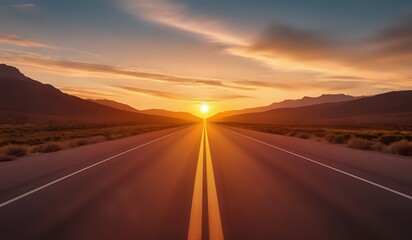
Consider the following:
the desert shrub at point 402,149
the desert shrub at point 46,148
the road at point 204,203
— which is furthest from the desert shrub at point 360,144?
the desert shrub at point 46,148

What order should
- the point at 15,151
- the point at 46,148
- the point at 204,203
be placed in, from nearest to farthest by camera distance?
the point at 204,203
the point at 15,151
the point at 46,148

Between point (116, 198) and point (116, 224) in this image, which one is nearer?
point (116, 224)

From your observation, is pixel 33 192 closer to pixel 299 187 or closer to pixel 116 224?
pixel 116 224

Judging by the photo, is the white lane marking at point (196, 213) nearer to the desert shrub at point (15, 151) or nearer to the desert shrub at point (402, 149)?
the desert shrub at point (15, 151)

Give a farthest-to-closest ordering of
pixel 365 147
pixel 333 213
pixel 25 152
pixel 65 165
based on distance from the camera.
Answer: pixel 365 147
pixel 25 152
pixel 65 165
pixel 333 213

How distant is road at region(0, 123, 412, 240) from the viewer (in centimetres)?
595

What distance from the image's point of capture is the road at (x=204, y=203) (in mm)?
5945

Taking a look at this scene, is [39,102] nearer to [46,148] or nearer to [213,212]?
[46,148]

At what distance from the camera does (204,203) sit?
8.07 meters

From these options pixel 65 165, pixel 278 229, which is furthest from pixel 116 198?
pixel 65 165

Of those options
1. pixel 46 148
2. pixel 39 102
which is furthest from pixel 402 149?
pixel 39 102

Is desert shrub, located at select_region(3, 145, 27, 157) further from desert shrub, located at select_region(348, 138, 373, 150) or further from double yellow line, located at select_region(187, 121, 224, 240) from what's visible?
desert shrub, located at select_region(348, 138, 373, 150)

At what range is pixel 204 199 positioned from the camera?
851cm

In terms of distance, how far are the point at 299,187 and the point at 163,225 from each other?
4769 millimetres
